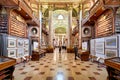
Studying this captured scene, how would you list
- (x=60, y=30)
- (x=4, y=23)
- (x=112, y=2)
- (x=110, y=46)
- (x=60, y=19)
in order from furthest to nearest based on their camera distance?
(x=60, y=30) → (x=60, y=19) → (x=4, y=23) → (x=112, y=2) → (x=110, y=46)

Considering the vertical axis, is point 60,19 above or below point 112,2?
above

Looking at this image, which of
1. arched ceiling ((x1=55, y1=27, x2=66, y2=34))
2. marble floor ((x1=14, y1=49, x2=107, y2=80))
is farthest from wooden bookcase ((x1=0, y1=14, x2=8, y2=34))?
arched ceiling ((x1=55, y1=27, x2=66, y2=34))

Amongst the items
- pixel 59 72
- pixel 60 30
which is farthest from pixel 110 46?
pixel 60 30

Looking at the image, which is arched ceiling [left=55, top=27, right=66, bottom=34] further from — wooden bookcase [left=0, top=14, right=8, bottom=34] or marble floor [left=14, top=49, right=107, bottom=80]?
marble floor [left=14, top=49, right=107, bottom=80]

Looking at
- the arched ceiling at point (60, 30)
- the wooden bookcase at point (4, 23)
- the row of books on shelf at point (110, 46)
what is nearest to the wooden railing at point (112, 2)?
the row of books on shelf at point (110, 46)

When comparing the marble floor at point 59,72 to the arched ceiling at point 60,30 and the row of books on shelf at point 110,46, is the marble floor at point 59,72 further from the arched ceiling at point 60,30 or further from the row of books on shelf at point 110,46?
the arched ceiling at point 60,30

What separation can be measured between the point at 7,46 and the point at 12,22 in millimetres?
1922

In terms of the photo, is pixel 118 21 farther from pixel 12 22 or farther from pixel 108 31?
pixel 12 22

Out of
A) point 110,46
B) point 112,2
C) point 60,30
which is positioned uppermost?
point 60,30

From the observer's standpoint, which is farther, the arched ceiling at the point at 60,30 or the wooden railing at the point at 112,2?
the arched ceiling at the point at 60,30

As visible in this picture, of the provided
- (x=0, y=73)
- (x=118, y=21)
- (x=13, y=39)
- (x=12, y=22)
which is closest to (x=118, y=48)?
(x=118, y=21)

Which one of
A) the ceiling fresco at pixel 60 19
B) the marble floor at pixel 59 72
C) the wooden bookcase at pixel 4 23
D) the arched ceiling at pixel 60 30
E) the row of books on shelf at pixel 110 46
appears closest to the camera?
the marble floor at pixel 59 72

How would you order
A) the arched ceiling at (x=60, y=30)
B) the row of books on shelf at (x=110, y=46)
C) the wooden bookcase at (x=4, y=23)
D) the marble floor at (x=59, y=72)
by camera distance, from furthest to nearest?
the arched ceiling at (x=60, y=30), the wooden bookcase at (x=4, y=23), the row of books on shelf at (x=110, y=46), the marble floor at (x=59, y=72)

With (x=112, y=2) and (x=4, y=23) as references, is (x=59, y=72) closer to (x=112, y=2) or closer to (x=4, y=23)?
(x=4, y=23)
